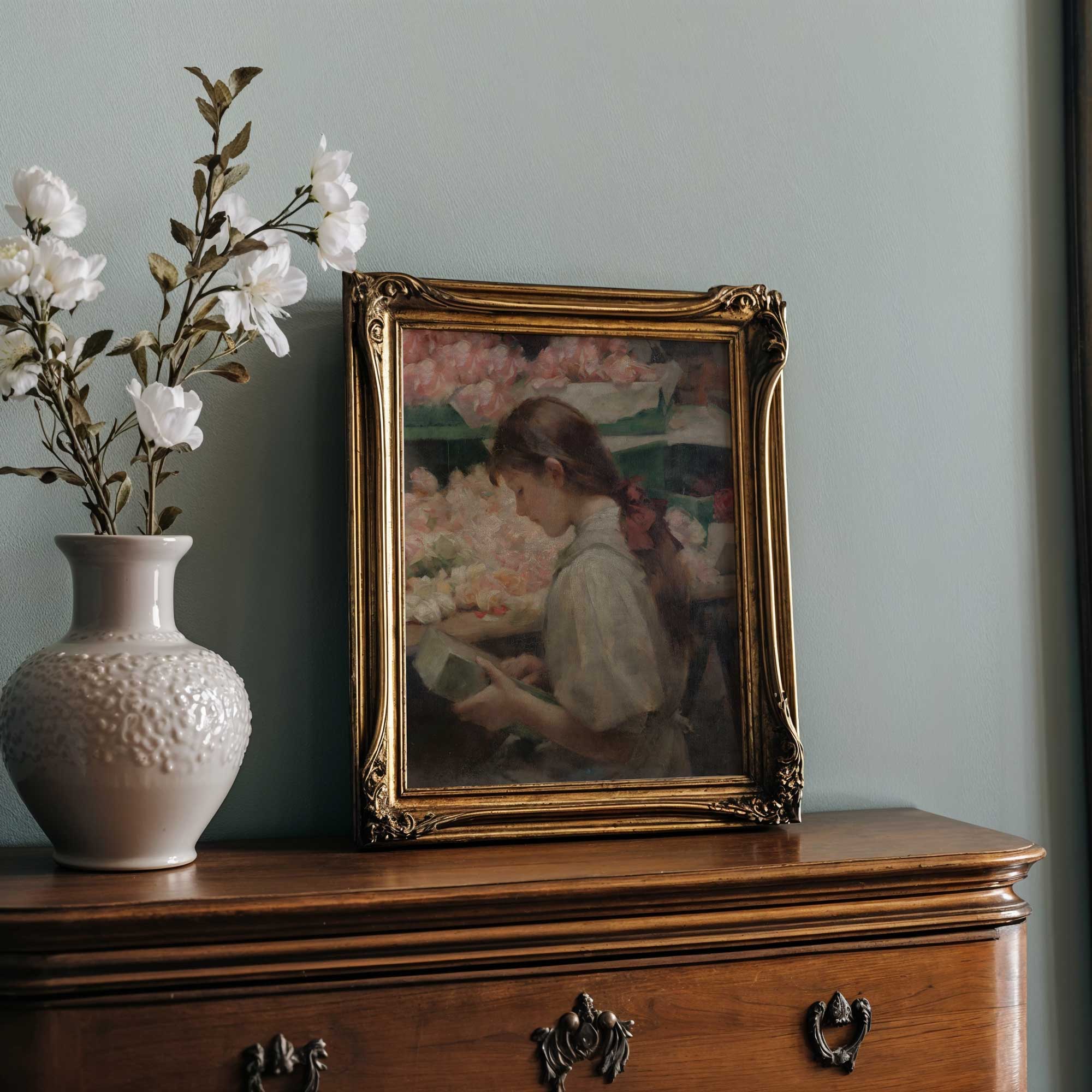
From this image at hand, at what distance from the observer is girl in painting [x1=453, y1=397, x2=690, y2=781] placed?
50.5 inches

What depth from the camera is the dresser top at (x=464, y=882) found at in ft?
3.14

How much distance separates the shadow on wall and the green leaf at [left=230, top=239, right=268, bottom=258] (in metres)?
0.20

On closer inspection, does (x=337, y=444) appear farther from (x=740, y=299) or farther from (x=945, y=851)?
(x=945, y=851)

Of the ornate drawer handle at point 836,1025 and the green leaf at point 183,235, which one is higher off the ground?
the green leaf at point 183,235

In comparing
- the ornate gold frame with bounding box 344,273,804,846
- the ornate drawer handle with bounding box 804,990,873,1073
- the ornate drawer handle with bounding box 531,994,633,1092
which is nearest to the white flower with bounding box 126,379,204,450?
the ornate gold frame with bounding box 344,273,804,846

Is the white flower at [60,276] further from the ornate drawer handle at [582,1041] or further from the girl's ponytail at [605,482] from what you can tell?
the ornate drawer handle at [582,1041]

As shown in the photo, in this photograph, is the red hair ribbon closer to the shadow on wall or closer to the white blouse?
the white blouse

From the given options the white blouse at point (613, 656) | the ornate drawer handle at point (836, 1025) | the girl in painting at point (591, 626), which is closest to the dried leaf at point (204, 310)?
the girl in painting at point (591, 626)

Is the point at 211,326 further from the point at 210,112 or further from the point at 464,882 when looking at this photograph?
the point at 464,882

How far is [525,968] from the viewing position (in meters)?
1.04

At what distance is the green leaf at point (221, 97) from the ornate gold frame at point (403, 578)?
0.72 ft

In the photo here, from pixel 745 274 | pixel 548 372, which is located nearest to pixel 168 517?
pixel 548 372

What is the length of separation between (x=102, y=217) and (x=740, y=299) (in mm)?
778

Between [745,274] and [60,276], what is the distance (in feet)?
2.78
